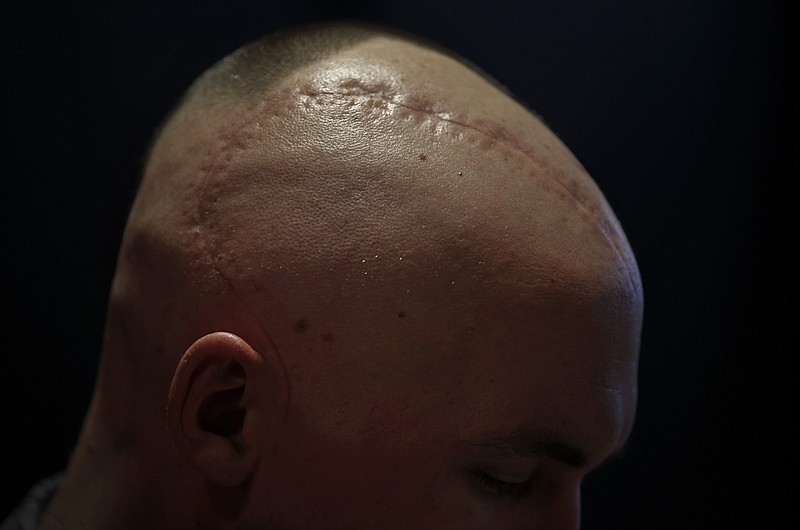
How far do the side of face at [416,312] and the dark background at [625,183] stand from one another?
786 mm

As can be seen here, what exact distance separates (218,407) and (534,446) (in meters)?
0.41

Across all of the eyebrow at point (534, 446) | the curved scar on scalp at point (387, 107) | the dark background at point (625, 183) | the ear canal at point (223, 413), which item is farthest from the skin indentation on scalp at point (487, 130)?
the dark background at point (625, 183)

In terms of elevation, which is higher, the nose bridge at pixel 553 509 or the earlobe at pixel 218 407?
the earlobe at pixel 218 407

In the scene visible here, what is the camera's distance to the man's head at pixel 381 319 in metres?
0.93

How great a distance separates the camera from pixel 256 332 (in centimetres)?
95

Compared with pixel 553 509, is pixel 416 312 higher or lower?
higher

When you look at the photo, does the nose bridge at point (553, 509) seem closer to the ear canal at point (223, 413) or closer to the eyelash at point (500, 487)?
the eyelash at point (500, 487)

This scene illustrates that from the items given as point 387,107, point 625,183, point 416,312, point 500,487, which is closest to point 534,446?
point 500,487

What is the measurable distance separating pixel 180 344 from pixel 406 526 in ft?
1.24

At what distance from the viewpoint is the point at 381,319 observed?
93 cm

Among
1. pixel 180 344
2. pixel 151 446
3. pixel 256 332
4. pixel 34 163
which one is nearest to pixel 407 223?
pixel 256 332

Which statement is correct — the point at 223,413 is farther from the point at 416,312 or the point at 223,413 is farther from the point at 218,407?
the point at 416,312

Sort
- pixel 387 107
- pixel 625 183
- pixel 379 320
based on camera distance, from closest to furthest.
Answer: pixel 379 320, pixel 387 107, pixel 625 183

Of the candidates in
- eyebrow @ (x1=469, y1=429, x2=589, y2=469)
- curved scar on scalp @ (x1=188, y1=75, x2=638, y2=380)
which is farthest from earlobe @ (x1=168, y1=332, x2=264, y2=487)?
eyebrow @ (x1=469, y1=429, x2=589, y2=469)
